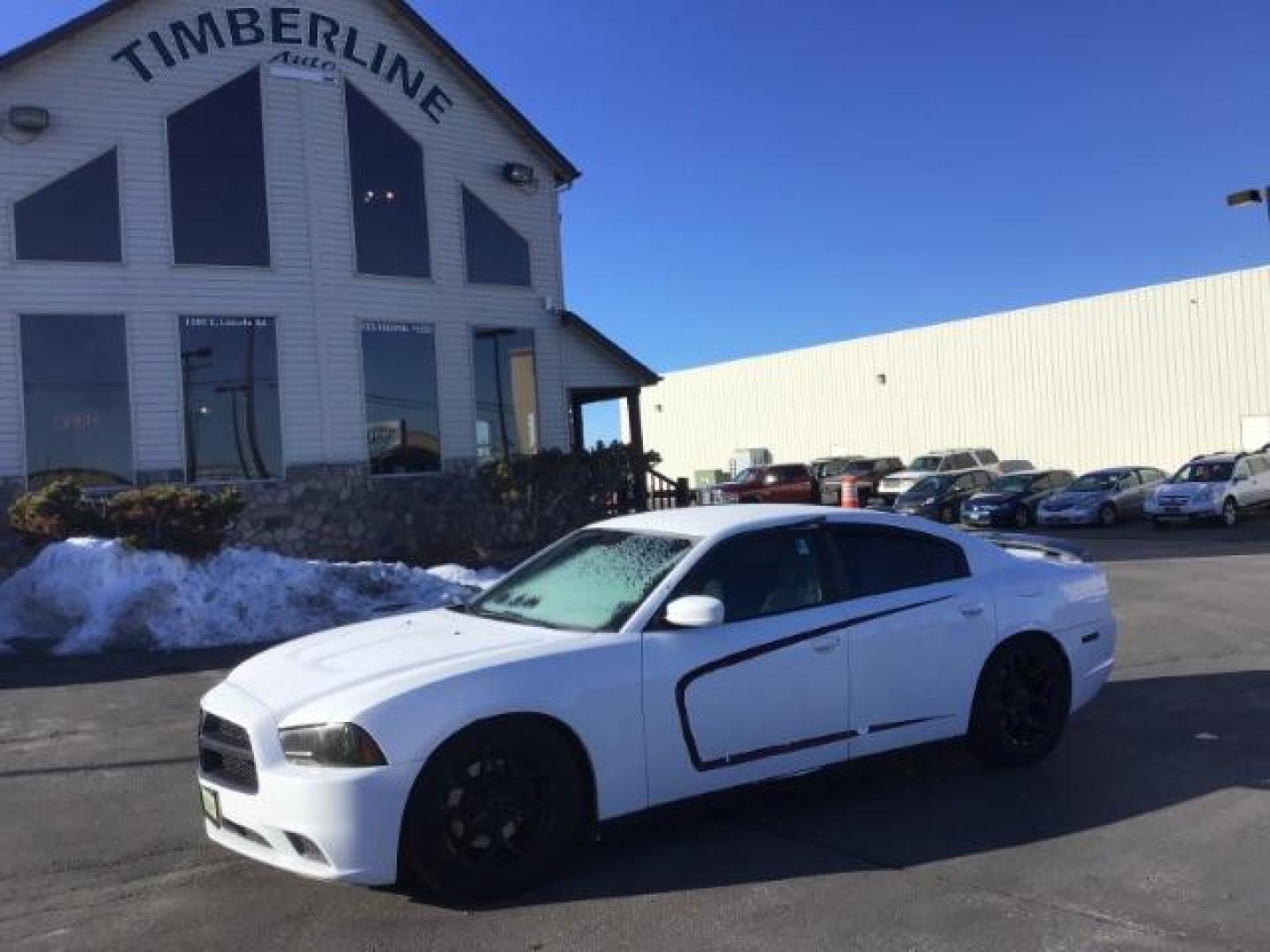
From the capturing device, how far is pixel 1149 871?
4738mm

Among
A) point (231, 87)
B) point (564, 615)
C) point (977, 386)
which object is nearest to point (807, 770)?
point (564, 615)

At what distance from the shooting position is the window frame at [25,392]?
15672 millimetres

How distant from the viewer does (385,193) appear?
18.5m

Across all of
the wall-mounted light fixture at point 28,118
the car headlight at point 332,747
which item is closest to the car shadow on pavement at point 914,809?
the car headlight at point 332,747

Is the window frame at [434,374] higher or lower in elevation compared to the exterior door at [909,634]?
higher

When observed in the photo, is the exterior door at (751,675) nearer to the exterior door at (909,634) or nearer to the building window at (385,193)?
the exterior door at (909,634)

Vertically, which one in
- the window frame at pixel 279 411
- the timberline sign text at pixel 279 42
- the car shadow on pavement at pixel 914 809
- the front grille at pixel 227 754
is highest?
the timberline sign text at pixel 279 42

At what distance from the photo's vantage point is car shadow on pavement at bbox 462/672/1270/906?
489 cm

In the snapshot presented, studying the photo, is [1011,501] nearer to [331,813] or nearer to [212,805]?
[212,805]

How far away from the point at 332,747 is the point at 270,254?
1435 centimetres

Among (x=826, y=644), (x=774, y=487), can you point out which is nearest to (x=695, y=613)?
(x=826, y=644)

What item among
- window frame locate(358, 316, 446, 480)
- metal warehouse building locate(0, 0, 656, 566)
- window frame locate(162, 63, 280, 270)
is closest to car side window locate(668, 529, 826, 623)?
metal warehouse building locate(0, 0, 656, 566)

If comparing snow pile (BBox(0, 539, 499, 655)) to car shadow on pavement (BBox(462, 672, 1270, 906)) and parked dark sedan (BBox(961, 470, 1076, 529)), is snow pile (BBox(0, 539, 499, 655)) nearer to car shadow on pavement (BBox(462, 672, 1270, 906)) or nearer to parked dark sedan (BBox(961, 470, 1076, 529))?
car shadow on pavement (BBox(462, 672, 1270, 906))

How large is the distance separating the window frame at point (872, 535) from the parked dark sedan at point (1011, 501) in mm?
22906
